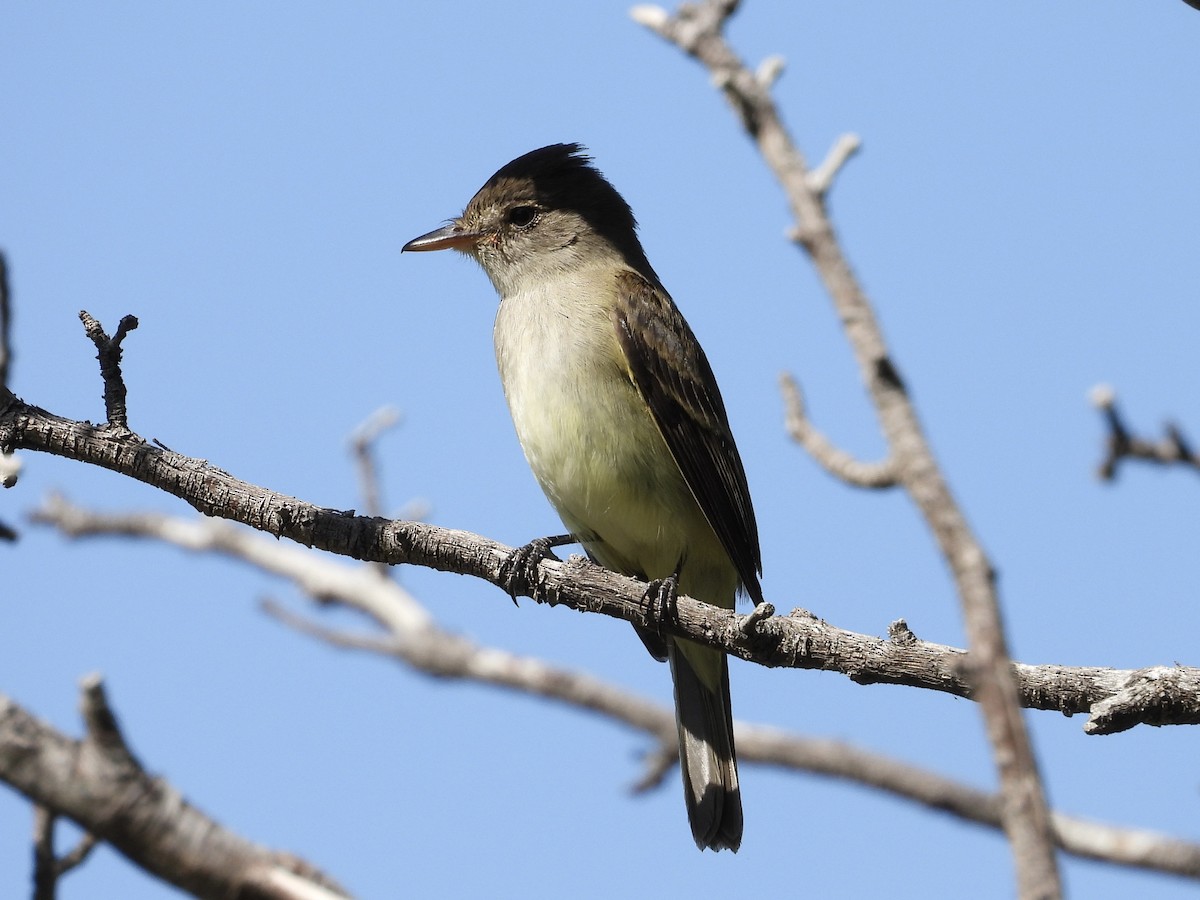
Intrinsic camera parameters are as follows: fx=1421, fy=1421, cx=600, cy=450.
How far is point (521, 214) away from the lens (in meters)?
7.27

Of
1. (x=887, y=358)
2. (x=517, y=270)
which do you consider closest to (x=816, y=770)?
(x=517, y=270)

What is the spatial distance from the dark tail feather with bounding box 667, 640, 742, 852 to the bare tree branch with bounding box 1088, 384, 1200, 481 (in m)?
2.59

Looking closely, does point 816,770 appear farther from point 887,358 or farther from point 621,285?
point 887,358

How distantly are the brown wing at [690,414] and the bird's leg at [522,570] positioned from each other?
0.99m

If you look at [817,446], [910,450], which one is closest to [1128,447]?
[817,446]

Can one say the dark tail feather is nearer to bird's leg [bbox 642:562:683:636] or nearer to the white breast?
the white breast

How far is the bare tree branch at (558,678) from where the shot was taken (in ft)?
16.7

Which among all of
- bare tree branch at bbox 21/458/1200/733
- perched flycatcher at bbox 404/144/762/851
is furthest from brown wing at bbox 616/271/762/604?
bare tree branch at bbox 21/458/1200/733

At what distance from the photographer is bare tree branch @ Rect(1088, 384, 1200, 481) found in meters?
3.96

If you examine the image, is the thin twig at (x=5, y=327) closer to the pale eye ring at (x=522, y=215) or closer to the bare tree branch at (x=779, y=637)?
the bare tree branch at (x=779, y=637)

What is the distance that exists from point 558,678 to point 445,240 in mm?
2417

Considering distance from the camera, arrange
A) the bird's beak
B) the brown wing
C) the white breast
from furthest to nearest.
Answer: the bird's beak, the brown wing, the white breast

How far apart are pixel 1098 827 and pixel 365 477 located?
4.33m

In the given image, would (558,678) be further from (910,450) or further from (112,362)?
(910,450)
